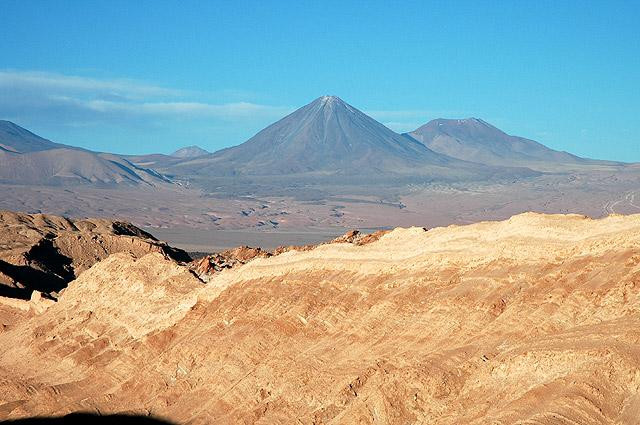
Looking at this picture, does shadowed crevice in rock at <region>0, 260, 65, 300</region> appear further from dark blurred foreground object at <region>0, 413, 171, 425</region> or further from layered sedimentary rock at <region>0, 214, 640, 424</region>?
dark blurred foreground object at <region>0, 413, 171, 425</region>

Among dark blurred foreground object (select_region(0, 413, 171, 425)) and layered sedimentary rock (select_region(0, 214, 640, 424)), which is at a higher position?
layered sedimentary rock (select_region(0, 214, 640, 424))

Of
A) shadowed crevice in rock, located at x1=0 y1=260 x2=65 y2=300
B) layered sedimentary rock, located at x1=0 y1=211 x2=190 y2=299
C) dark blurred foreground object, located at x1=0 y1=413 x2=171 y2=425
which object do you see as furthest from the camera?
layered sedimentary rock, located at x1=0 y1=211 x2=190 y2=299

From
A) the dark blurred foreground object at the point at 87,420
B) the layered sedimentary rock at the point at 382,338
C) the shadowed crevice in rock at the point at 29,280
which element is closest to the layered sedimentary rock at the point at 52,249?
the shadowed crevice in rock at the point at 29,280

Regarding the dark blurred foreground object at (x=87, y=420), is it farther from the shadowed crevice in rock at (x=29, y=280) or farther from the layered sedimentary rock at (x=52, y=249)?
the shadowed crevice in rock at (x=29, y=280)

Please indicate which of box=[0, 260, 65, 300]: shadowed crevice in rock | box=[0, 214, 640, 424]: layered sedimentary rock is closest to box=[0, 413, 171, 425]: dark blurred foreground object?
box=[0, 214, 640, 424]: layered sedimentary rock

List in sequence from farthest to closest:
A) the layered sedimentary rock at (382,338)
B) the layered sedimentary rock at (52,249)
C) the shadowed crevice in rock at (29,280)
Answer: the layered sedimentary rock at (52,249) → the shadowed crevice in rock at (29,280) → the layered sedimentary rock at (382,338)
